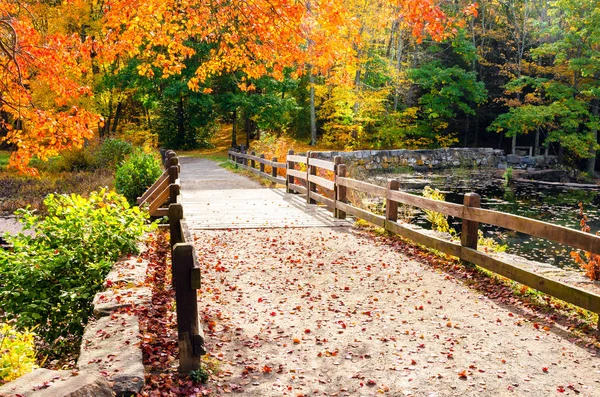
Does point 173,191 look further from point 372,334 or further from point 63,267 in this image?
point 372,334

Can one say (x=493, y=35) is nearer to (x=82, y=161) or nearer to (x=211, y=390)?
(x=82, y=161)

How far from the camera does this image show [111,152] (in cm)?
2528

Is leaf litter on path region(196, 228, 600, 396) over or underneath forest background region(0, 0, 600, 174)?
underneath

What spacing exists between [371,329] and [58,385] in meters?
3.33

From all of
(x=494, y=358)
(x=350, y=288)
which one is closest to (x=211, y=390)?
(x=494, y=358)

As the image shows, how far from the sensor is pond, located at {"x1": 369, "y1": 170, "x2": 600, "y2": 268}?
1310 cm

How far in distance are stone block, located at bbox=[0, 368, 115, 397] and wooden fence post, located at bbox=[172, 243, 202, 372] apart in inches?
41.5

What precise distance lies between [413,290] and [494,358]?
2155mm

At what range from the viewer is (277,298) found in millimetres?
6590

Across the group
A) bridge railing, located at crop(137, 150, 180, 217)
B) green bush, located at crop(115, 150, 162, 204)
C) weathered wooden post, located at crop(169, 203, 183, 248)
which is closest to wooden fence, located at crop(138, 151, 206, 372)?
weathered wooden post, located at crop(169, 203, 183, 248)

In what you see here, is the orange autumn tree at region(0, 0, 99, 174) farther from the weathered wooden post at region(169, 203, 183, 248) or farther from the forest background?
the forest background

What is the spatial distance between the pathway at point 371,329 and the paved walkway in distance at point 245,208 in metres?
2.02

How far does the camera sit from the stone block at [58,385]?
110 inches

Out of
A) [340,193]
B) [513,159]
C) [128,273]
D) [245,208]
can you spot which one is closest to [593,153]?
[513,159]
